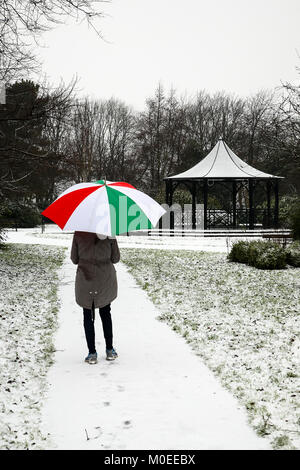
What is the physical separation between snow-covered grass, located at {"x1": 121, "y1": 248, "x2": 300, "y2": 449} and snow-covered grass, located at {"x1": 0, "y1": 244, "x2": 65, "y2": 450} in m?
1.80

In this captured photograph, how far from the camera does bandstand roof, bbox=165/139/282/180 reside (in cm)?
2658

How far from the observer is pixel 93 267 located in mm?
5234

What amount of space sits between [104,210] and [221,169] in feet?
76.4

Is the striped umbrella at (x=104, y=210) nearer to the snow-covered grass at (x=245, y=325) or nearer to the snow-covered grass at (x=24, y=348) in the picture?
the snow-covered grass at (x=24, y=348)

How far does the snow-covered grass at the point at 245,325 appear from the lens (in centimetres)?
437

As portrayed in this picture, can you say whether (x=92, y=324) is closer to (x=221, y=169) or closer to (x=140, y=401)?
(x=140, y=401)

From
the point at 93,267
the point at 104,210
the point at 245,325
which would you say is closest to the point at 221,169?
the point at 245,325

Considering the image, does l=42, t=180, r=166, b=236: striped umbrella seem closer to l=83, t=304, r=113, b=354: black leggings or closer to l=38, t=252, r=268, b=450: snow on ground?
l=83, t=304, r=113, b=354: black leggings

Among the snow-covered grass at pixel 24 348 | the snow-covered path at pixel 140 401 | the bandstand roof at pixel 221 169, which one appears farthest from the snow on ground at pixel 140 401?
the bandstand roof at pixel 221 169

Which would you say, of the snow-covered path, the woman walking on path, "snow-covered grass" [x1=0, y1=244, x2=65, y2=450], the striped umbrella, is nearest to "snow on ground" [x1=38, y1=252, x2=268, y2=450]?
the snow-covered path

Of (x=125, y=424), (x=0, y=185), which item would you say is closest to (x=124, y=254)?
(x=0, y=185)

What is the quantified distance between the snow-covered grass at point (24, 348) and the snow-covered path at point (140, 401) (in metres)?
0.14
